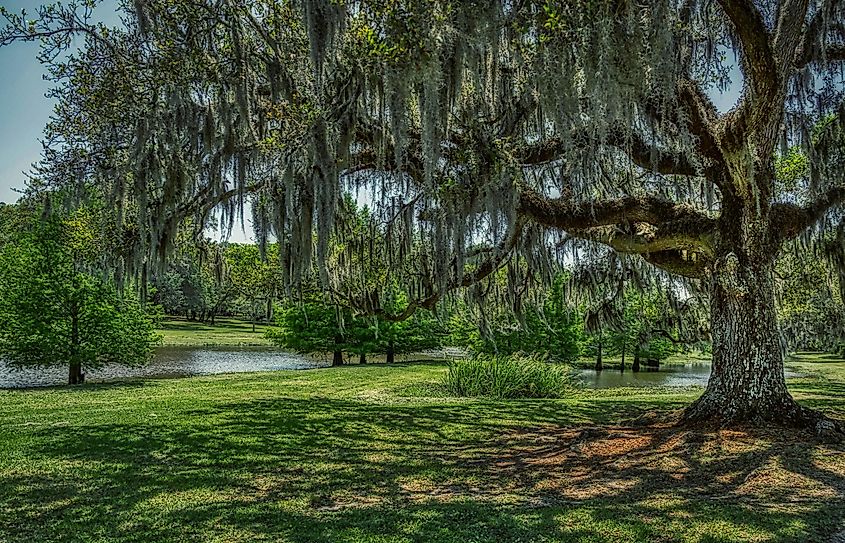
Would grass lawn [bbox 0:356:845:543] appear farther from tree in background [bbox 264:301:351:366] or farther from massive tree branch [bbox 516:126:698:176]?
tree in background [bbox 264:301:351:366]

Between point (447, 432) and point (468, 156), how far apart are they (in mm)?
3034

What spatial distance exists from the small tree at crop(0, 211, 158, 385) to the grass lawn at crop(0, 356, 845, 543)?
13.9ft

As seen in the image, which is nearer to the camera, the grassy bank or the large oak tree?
the large oak tree

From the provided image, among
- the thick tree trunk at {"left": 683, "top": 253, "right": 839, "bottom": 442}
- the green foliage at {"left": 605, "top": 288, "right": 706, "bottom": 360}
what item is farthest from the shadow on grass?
the green foliage at {"left": 605, "top": 288, "right": 706, "bottom": 360}

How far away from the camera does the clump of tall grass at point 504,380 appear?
1127 cm

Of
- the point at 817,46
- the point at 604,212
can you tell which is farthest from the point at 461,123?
the point at 817,46

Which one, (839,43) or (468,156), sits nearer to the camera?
(468,156)

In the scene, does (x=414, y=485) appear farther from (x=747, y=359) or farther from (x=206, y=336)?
(x=206, y=336)

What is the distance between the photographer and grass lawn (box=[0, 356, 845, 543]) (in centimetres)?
→ 341

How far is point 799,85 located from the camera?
7207mm

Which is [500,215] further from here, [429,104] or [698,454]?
[698,454]

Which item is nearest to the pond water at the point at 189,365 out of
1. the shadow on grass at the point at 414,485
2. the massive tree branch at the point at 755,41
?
the shadow on grass at the point at 414,485

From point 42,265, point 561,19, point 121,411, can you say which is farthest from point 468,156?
point 42,265

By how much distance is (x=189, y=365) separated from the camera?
2097 cm
